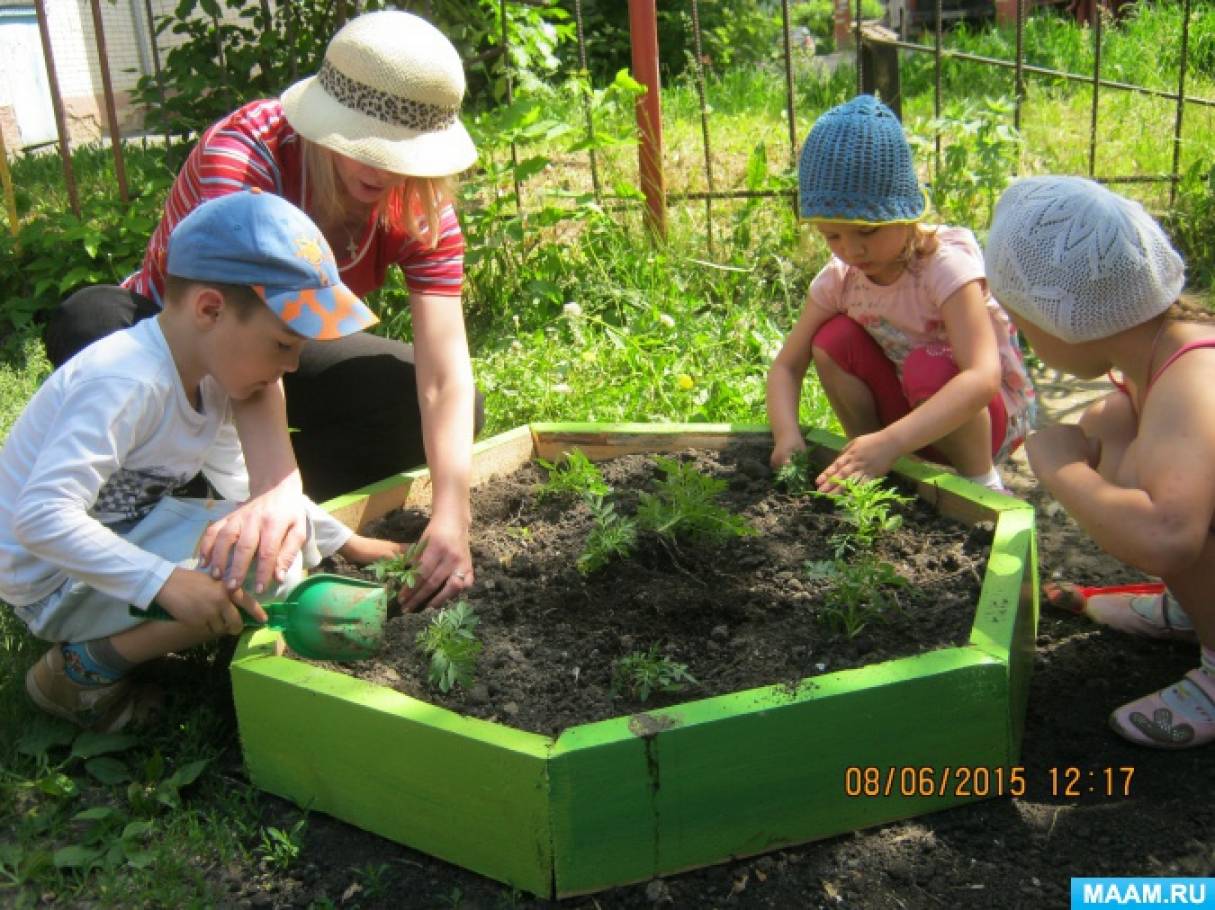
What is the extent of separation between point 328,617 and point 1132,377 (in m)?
1.47

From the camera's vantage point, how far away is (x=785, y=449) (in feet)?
9.37

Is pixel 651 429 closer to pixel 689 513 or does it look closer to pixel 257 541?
pixel 689 513

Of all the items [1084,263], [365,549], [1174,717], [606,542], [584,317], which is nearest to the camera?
[1084,263]

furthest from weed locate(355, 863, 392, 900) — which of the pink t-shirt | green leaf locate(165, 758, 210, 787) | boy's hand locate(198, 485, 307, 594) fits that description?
the pink t-shirt

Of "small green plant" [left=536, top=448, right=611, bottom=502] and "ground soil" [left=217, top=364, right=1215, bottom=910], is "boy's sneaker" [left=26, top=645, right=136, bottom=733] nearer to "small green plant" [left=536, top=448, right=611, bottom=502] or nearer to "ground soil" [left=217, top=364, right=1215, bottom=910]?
"ground soil" [left=217, top=364, right=1215, bottom=910]

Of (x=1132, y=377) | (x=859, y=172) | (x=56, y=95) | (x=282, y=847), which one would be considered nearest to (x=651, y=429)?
(x=859, y=172)

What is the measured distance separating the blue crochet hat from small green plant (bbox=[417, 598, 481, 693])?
3.88 feet

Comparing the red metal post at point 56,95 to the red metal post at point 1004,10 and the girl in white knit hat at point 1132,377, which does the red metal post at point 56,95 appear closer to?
the girl in white knit hat at point 1132,377

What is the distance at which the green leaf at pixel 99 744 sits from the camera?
7.57ft

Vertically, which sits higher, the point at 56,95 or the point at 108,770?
the point at 56,95

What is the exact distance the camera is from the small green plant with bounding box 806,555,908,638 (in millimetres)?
2203

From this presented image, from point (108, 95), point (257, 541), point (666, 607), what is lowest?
point (666, 607)

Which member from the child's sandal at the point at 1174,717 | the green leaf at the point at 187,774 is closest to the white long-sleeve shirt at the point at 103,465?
the green leaf at the point at 187,774

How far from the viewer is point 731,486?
2865mm
